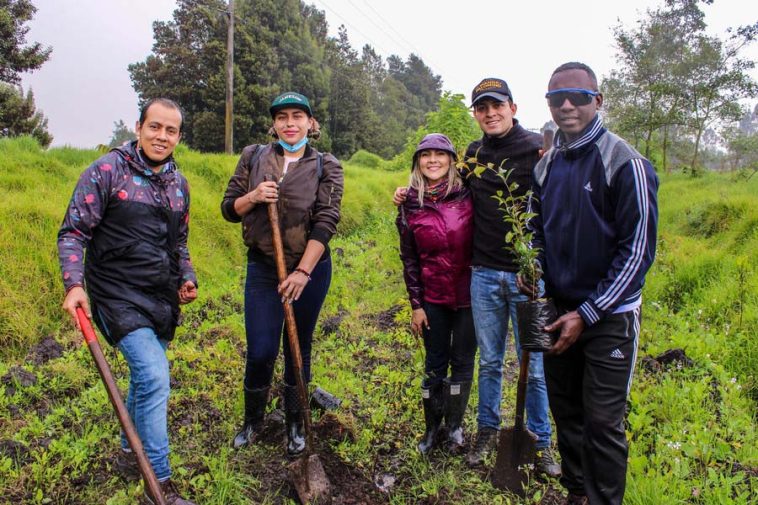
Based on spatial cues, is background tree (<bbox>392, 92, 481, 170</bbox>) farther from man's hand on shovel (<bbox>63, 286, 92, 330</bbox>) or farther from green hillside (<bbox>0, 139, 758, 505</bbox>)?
man's hand on shovel (<bbox>63, 286, 92, 330</bbox>)

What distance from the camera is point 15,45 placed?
14.0 m

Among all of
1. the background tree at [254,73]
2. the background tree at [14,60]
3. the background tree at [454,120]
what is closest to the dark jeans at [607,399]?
the background tree at [454,120]

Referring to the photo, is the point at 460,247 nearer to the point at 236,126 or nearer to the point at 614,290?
the point at 614,290

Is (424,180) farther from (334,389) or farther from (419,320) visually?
(334,389)

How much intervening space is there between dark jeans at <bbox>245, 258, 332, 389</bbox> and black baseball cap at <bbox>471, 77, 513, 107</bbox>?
55.1 inches

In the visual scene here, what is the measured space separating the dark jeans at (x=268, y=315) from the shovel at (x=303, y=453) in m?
0.11

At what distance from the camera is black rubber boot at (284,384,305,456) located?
123 inches

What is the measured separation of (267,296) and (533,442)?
5.86ft

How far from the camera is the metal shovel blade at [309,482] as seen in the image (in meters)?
2.64

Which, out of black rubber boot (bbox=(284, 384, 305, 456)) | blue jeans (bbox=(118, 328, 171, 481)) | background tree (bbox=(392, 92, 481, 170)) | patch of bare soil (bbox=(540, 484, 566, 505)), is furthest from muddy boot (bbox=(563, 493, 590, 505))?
background tree (bbox=(392, 92, 481, 170))

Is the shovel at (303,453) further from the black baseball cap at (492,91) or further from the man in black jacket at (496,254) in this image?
the black baseball cap at (492,91)

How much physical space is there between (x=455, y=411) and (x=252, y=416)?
53.0 inches

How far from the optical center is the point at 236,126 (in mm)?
25469

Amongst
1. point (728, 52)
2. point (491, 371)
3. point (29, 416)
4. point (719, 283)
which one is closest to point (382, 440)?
point (491, 371)
